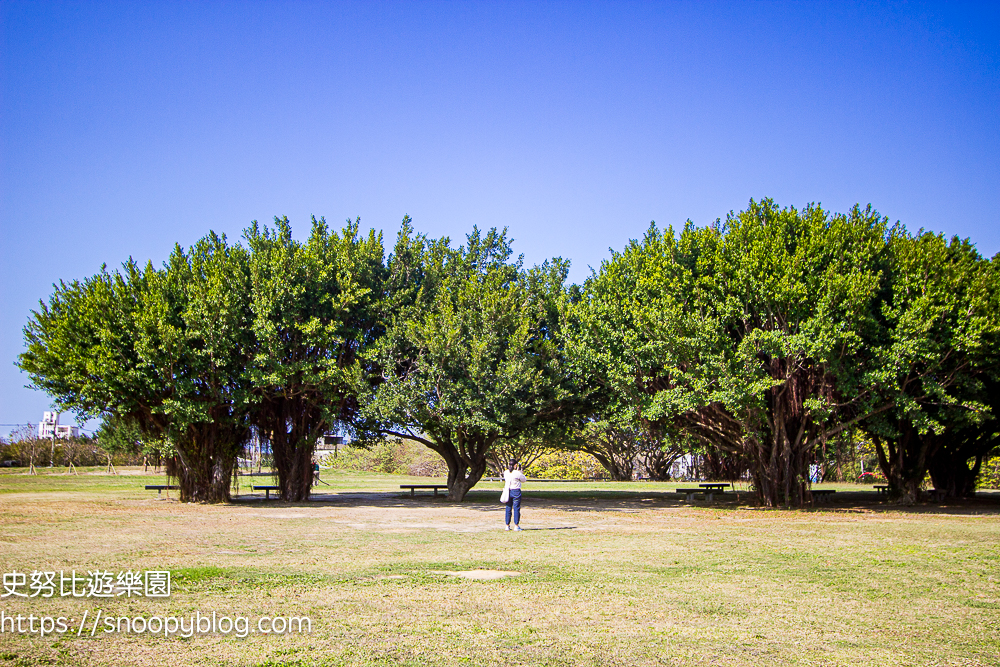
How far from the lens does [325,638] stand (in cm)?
678

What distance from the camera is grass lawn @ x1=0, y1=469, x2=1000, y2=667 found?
6449 millimetres

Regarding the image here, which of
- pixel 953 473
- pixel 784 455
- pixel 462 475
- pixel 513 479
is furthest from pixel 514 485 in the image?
pixel 953 473

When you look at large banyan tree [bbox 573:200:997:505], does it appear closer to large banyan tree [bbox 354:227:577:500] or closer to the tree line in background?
the tree line in background

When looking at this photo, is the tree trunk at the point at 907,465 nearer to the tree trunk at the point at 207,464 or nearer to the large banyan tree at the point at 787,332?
the large banyan tree at the point at 787,332

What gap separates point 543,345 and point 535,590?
18.7m

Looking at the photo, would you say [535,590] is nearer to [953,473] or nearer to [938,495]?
[938,495]

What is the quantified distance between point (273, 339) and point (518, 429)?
377 inches

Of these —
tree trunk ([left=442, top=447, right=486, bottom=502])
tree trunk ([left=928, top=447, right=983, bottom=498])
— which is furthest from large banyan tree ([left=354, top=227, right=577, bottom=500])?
tree trunk ([left=928, top=447, right=983, bottom=498])

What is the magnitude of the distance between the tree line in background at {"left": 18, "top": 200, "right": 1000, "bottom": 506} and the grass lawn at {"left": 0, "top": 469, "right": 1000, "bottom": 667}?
17.4ft

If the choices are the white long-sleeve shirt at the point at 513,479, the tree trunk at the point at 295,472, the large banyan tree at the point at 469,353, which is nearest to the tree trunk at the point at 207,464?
the tree trunk at the point at 295,472

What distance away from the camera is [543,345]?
27.6 meters

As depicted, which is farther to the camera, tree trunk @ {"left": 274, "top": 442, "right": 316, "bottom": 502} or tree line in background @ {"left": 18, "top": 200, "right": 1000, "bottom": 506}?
tree trunk @ {"left": 274, "top": 442, "right": 316, "bottom": 502}

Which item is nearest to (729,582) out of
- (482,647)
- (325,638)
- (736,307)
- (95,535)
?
(482,647)

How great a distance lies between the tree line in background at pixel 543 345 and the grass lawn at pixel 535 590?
5299 millimetres
